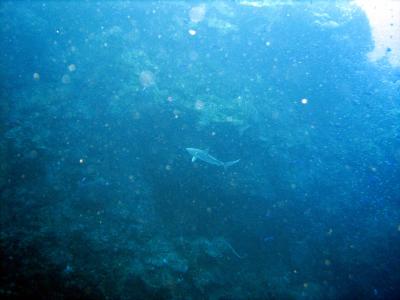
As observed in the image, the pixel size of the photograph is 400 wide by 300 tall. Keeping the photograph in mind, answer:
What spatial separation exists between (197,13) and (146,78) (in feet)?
25.3

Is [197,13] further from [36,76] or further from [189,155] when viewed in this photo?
[189,155]

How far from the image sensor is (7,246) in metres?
6.80

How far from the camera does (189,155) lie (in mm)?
11641

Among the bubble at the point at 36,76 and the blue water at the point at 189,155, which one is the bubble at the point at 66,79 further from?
the bubble at the point at 36,76

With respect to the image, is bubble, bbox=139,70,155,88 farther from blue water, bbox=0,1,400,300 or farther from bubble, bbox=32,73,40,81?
bubble, bbox=32,73,40,81

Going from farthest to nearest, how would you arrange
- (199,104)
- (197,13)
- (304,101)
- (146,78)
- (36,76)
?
(197,13) → (304,101) → (146,78) → (199,104) → (36,76)

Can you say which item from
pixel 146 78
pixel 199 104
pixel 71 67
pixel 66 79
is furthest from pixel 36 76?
pixel 199 104

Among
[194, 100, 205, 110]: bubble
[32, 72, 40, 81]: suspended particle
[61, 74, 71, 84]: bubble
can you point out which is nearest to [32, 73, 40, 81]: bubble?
[32, 72, 40, 81]: suspended particle

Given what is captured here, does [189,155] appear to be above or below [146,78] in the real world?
below

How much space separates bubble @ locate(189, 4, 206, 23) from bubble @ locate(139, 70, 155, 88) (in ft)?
20.4

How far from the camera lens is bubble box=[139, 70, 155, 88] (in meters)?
13.6

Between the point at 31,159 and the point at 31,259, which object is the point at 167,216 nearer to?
the point at 31,259

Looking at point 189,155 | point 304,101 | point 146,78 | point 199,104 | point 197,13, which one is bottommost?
point 189,155

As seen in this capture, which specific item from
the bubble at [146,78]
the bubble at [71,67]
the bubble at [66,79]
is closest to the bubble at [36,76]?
the bubble at [66,79]
